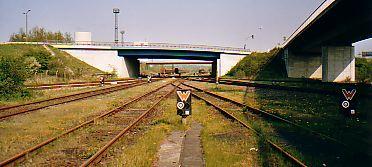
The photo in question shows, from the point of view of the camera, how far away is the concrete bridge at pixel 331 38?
25.9 meters

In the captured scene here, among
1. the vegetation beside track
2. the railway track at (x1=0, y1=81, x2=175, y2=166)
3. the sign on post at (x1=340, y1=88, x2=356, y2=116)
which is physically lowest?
the railway track at (x1=0, y1=81, x2=175, y2=166)

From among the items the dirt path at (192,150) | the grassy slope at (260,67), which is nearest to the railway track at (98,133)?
the dirt path at (192,150)

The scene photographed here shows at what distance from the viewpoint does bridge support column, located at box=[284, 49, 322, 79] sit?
55656 millimetres

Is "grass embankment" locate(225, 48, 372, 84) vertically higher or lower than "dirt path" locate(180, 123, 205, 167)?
higher

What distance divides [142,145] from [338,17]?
2311 centimetres

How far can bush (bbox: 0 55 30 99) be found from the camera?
24234 mm

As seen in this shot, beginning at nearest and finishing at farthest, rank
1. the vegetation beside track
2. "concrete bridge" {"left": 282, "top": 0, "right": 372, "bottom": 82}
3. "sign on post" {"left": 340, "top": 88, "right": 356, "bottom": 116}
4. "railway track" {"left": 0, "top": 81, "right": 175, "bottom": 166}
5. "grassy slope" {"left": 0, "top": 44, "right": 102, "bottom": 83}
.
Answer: "railway track" {"left": 0, "top": 81, "right": 175, "bottom": 166} < "sign on post" {"left": 340, "top": 88, "right": 356, "bottom": 116} < the vegetation beside track < "concrete bridge" {"left": 282, "top": 0, "right": 372, "bottom": 82} < "grassy slope" {"left": 0, "top": 44, "right": 102, "bottom": 83}

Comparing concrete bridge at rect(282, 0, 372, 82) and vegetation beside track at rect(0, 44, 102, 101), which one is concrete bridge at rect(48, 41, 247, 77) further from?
concrete bridge at rect(282, 0, 372, 82)

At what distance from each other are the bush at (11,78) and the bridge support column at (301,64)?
3907 centimetres

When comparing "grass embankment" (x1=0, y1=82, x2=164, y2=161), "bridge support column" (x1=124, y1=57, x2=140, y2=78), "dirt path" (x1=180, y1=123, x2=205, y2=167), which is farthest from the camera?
"bridge support column" (x1=124, y1=57, x2=140, y2=78)

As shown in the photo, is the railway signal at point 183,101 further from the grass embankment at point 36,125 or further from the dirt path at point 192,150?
the grass embankment at point 36,125

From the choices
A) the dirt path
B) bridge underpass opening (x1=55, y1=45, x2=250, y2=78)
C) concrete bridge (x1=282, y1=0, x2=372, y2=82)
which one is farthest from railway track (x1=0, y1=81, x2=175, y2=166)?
bridge underpass opening (x1=55, y1=45, x2=250, y2=78)

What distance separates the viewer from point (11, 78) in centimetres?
2475

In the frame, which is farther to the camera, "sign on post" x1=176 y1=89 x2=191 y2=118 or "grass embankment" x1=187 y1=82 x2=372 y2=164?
"sign on post" x1=176 y1=89 x2=191 y2=118
